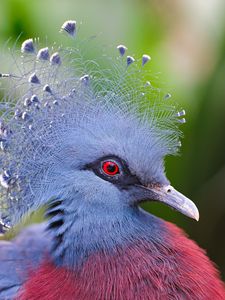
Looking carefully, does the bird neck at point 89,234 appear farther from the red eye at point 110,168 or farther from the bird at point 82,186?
the red eye at point 110,168

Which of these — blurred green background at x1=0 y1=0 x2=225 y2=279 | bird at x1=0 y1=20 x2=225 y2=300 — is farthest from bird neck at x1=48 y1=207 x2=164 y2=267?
blurred green background at x1=0 y1=0 x2=225 y2=279

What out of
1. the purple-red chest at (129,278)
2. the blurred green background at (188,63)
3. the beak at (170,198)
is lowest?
the purple-red chest at (129,278)

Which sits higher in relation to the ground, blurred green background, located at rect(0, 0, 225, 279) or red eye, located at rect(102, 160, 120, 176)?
blurred green background, located at rect(0, 0, 225, 279)

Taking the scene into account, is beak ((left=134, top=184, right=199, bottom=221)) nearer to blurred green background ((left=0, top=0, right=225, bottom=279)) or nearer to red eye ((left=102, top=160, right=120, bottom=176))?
red eye ((left=102, top=160, right=120, bottom=176))

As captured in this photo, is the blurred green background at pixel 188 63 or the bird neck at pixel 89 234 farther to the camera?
the blurred green background at pixel 188 63

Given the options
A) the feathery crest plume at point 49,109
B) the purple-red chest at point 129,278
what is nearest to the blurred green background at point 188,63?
the feathery crest plume at point 49,109

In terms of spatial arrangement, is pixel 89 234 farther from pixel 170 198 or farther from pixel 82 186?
pixel 170 198
